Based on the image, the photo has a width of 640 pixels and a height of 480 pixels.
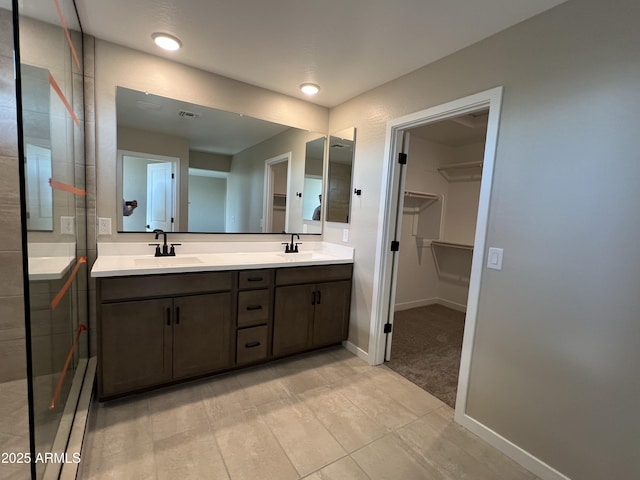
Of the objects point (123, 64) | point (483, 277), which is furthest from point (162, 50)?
point (483, 277)

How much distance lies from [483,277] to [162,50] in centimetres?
268

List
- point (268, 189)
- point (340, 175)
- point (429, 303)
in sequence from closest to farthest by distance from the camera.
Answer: point (268, 189) < point (340, 175) < point (429, 303)

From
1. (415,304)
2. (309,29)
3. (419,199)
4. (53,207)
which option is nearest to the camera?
(53,207)

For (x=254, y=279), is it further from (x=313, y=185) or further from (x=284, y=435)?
(x=313, y=185)

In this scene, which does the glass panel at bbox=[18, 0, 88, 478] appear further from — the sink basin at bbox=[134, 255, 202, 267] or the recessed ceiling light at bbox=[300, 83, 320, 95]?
the recessed ceiling light at bbox=[300, 83, 320, 95]

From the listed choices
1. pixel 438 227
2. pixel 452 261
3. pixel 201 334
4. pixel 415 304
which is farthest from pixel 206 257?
pixel 452 261

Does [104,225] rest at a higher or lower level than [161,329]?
higher

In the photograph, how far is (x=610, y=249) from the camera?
1.31m

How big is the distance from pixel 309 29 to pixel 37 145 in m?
1.52

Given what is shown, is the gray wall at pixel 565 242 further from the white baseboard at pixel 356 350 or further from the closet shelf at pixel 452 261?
the closet shelf at pixel 452 261

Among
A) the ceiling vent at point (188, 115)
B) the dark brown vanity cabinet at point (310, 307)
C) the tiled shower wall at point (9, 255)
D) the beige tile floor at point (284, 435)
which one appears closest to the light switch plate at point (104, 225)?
the tiled shower wall at point (9, 255)

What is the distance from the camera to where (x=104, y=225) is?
2.13 meters

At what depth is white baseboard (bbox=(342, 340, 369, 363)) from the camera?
105 inches

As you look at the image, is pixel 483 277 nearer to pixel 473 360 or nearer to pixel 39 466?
pixel 473 360
